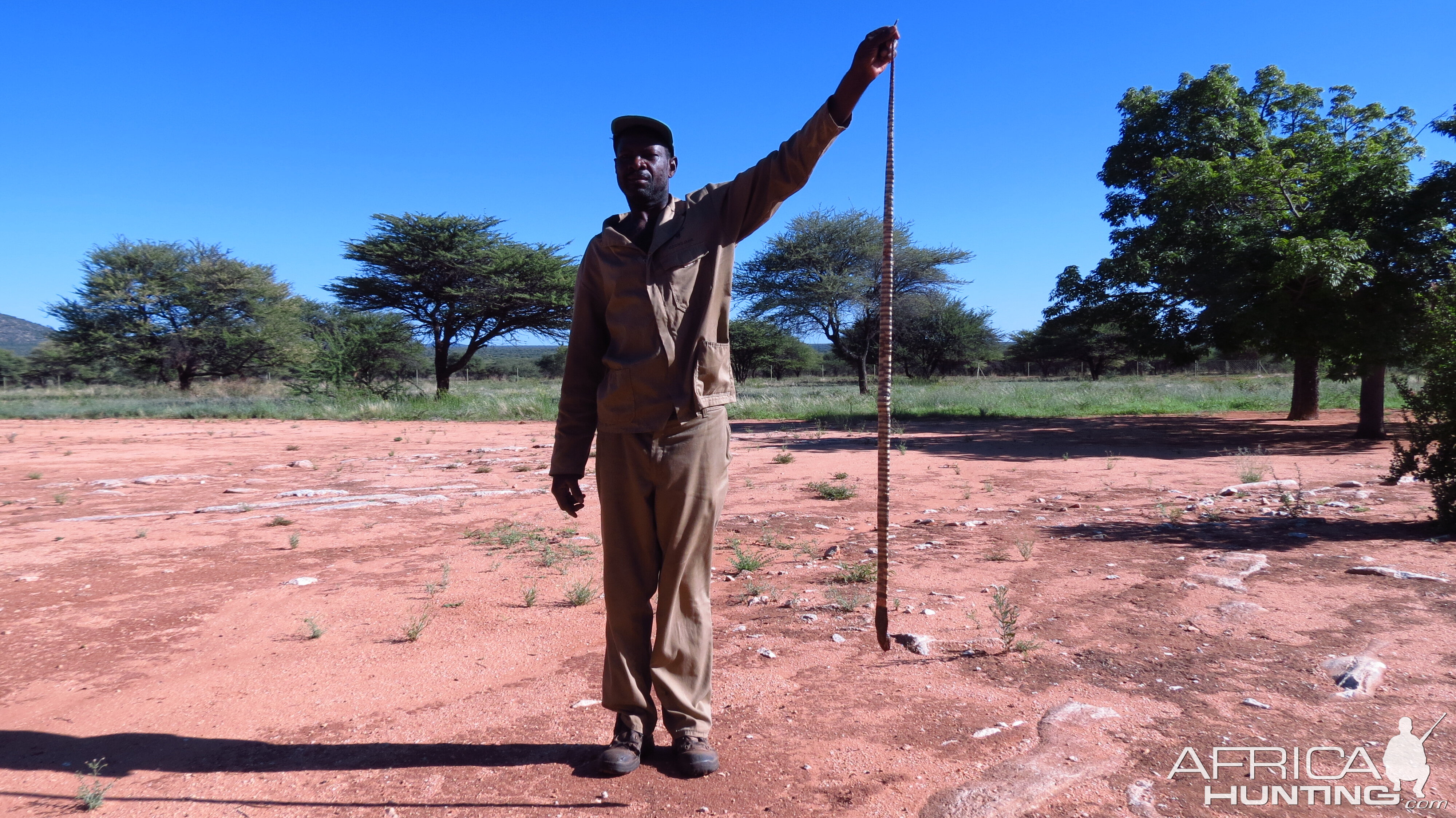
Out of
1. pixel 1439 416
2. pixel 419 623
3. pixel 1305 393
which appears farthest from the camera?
pixel 1305 393

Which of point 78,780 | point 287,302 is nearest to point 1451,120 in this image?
point 78,780

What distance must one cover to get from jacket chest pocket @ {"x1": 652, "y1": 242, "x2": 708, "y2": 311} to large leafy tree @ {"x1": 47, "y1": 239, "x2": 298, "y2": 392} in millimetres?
34562

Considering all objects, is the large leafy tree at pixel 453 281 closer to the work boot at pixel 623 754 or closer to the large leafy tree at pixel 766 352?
the large leafy tree at pixel 766 352

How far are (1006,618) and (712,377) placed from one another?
2.15 m

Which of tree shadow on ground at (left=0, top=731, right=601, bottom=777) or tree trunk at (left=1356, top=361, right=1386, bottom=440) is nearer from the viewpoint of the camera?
tree shadow on ground at (left=0, top=731, right=601, bottom=777)

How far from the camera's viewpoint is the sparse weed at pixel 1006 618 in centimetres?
322

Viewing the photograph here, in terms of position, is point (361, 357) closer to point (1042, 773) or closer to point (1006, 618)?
point (1006, 618)

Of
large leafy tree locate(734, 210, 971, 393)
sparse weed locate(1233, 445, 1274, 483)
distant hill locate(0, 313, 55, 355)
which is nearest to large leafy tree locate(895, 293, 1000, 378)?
large leafy tree locate(734, 210, 971, 393)

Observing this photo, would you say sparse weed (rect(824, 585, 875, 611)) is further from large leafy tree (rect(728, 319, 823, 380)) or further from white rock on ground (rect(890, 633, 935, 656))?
large leafy tree (rect(728, 319, 823, 380))

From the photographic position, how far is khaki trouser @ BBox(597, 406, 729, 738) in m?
2.25

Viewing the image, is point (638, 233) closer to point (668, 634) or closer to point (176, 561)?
point (668, 634)

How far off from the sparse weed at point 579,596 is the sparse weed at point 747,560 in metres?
0.90

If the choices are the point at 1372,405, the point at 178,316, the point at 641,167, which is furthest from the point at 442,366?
the point at 641,167

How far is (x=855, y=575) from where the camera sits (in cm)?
432
